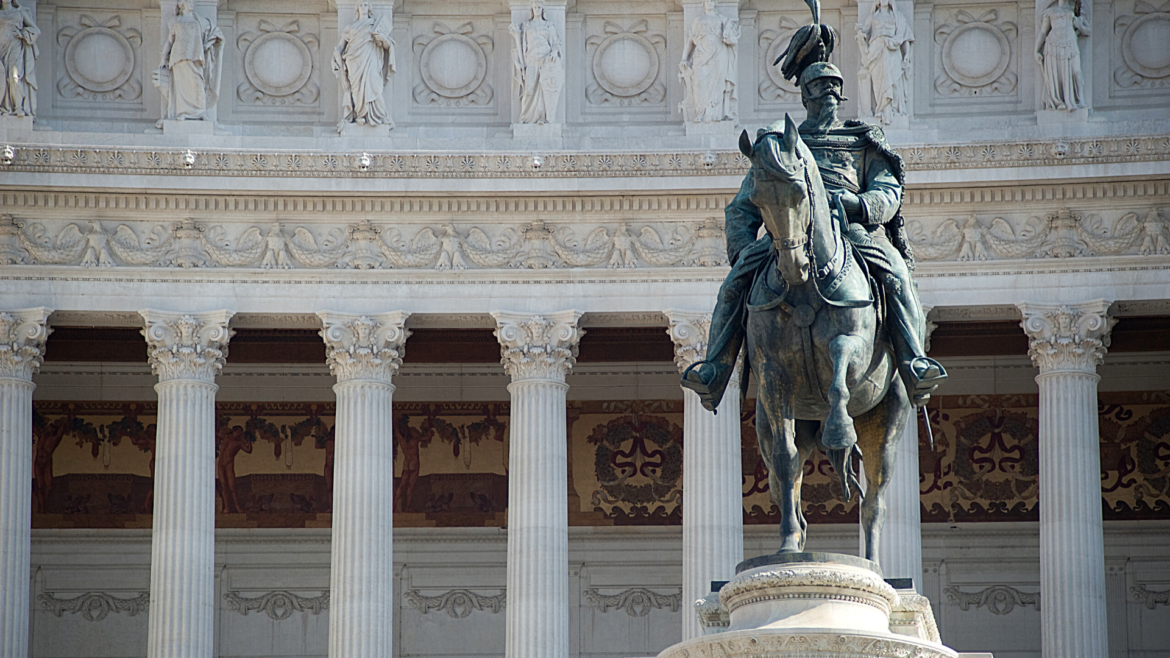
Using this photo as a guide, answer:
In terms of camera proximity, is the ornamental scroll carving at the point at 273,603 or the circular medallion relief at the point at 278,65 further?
the ornamental scroll carving at the point at 273,603

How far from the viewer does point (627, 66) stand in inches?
1576

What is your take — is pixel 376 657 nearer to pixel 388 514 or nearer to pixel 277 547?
pixel 388 514

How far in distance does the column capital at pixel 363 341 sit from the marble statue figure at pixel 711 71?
583 centimetres

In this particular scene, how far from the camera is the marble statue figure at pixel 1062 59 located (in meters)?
38.4

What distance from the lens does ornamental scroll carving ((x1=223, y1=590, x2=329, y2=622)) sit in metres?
43.2

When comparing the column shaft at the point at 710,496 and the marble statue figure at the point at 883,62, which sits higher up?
the marble statue figure at the point at 883,62

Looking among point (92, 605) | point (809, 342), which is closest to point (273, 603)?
point (92, 605)

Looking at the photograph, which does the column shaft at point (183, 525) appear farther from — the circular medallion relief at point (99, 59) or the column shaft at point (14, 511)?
the circular medallion relief at point (99, 59)

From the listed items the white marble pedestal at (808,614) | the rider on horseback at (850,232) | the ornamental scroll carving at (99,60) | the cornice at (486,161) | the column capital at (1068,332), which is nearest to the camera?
the white marble pedestal at (808,614)

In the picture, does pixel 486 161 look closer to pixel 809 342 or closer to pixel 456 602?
pixel 456 602

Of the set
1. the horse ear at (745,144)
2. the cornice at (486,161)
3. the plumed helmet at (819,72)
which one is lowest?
the horse ear at (745,144)

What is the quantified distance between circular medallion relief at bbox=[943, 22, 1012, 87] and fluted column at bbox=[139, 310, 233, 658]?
487 inches

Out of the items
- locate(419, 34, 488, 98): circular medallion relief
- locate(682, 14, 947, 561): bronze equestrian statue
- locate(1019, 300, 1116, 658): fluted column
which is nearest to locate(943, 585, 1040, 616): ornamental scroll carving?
locate(1019, 300, 1116, 658): fluted column

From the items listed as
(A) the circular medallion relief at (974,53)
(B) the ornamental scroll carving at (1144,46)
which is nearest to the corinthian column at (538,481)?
(A) the circular medallion relief at (974,53)
